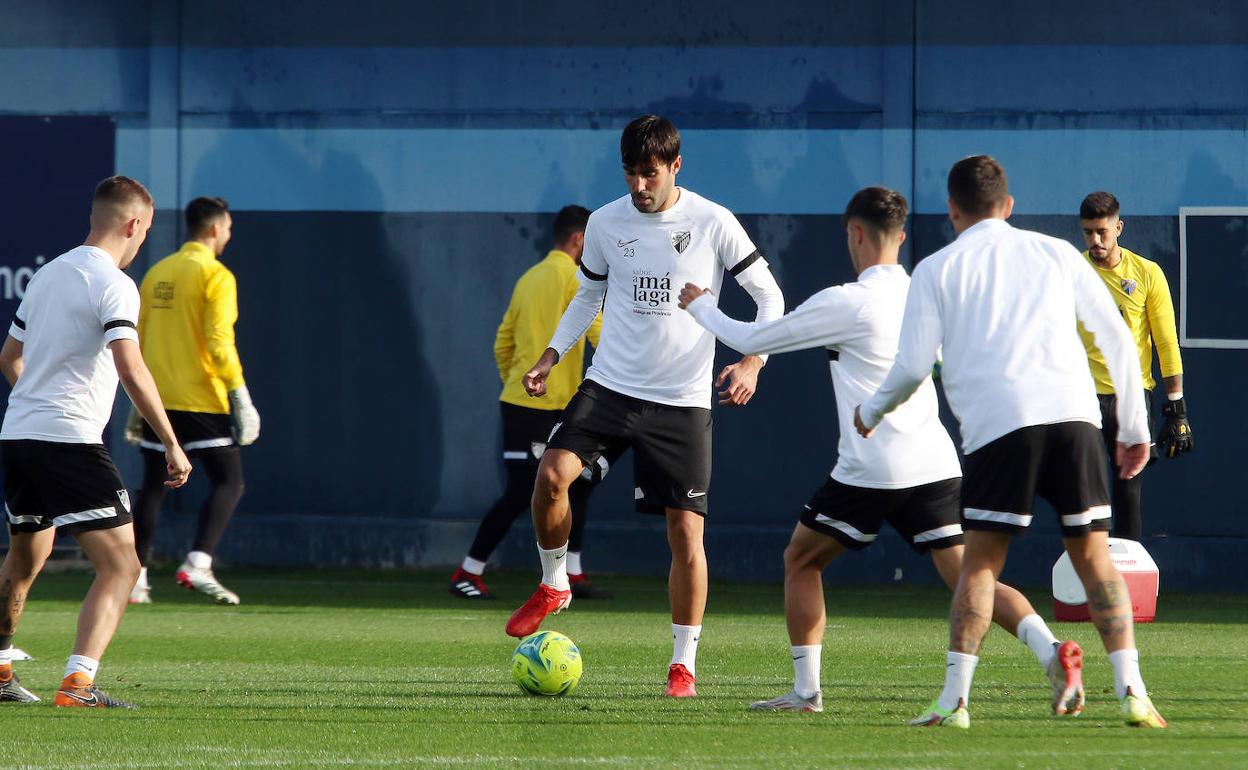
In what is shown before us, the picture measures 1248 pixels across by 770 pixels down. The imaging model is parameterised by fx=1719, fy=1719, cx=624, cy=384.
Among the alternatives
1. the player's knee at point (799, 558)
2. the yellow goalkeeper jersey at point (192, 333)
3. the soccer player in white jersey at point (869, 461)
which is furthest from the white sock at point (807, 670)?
the yellow goalkeeper jersey at point (192, 333)

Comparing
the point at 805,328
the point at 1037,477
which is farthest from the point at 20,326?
the point at 1037,477

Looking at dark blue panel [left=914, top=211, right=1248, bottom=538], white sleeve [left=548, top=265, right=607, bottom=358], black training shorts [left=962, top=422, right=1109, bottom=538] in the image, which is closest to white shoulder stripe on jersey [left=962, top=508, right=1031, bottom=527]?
black training shorts [left=962, top=422, right=1109, bottom=538]

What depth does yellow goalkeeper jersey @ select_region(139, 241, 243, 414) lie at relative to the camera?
11000 mm

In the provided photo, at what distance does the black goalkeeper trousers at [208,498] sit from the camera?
35.6 feet

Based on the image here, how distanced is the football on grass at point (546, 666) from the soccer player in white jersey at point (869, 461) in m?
0.86

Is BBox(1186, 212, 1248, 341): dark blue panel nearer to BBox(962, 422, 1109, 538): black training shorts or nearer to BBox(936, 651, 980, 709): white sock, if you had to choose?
BBox(962, 422, 1109, 538): black training shorts

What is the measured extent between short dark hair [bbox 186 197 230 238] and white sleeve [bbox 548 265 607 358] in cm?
428

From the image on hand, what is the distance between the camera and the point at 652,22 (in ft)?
43.9

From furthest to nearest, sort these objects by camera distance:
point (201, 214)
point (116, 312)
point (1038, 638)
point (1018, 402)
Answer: point (201, 214) < point (116, 312) < point (1038, 638) < point (1018, 402)

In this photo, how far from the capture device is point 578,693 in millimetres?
7035

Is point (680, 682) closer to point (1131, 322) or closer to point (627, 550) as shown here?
point (1131, 322)

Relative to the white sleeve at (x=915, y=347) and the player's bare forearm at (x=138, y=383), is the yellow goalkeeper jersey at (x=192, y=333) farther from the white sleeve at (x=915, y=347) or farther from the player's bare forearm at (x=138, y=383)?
the white sleeve at (x=915, y=347)

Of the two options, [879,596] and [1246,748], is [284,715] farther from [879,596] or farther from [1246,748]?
[879,596]

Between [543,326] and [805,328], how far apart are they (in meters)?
5.21
